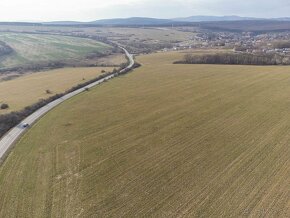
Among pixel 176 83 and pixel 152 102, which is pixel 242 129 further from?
pixel 176 83

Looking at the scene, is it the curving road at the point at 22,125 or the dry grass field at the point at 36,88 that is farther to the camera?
the dry grass field at the point at 36,88

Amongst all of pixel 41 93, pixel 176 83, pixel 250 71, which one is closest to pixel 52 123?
pixel 41 93

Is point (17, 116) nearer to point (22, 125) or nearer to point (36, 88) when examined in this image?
point (22, 125)

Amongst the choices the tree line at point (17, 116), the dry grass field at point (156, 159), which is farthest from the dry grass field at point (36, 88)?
the dry grass field at point (156, 159)

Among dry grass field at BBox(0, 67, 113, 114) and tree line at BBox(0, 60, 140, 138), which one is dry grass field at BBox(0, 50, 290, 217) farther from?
dry grass field at BBox(0, 67, 113, 114)

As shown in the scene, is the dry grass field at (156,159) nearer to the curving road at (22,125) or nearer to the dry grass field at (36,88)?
the curving road at (22,125)

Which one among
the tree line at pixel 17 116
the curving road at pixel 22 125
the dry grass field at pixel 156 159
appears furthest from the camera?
the tree line at pixel 17 116

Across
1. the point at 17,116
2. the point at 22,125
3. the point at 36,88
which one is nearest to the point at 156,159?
the point at 22,125

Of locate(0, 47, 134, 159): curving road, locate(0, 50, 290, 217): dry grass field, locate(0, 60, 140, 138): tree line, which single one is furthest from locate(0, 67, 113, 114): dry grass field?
locate(0, 50, 290, 217): dry grass field

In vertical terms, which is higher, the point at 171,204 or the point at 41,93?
the point at 171,204
